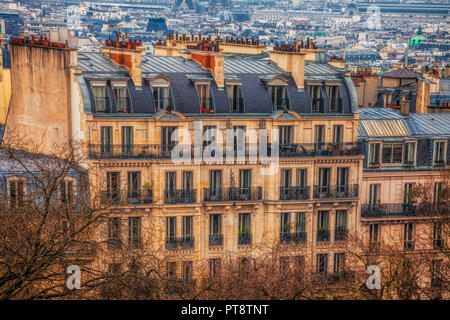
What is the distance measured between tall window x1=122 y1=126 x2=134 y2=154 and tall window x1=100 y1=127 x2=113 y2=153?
0.69 m

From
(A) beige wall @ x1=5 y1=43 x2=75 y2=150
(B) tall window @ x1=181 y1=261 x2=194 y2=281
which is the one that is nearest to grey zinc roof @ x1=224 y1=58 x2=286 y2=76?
(A) beige wall @ x1=5 y1=43 x2=75 y2=150

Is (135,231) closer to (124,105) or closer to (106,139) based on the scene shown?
(106,139)

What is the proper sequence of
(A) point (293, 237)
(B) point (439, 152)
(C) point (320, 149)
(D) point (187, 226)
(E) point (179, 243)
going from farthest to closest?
(B) point (439, 152)
(C) point (320, 149)
(A) point (293, 237)
(D) point (187, 226)
(E) point (179, 243)

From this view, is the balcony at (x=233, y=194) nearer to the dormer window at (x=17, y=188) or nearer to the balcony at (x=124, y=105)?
the balcony at (x=124, y=105)

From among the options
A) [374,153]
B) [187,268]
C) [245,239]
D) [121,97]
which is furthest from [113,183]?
[374,153]

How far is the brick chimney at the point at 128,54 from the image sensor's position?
5794 centimetres

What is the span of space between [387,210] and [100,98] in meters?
17.2

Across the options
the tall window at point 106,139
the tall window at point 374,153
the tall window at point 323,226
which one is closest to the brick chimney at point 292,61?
the tall window at point 374,153

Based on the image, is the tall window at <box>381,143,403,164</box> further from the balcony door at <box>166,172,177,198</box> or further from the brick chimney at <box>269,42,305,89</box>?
the balcony door at <box>166,172,177,198</box>

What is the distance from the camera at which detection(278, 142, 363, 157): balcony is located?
2351 inches

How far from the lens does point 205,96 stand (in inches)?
2330

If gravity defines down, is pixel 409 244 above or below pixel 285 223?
below

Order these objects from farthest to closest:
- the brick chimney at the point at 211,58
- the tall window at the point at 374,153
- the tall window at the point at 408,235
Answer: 1. the tall window at the point at 374,153
2. the tall window at the point at 408,235
3. the brick chimney at the point at 211,58

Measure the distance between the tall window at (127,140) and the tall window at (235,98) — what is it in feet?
18.6
